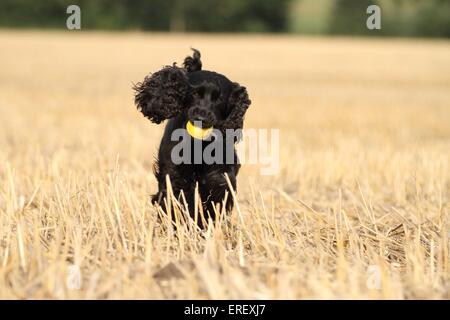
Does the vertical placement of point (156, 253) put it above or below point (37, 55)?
below

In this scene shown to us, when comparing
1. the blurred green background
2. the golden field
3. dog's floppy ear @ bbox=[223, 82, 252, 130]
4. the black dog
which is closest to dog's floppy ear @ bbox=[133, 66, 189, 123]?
the black dog

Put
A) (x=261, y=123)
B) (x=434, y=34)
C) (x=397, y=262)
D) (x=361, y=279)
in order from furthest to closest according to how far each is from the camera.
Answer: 1. (x=434, y=34)
2. (x=261, y=123)
3. (x=397, y=262)
4. (x=361, y=279)

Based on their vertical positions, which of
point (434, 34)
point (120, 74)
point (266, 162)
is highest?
point (434, 34)

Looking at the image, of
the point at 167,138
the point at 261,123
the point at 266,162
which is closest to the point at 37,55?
the point at 261,123

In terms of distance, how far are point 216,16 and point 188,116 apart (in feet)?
176

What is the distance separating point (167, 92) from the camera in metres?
5.30

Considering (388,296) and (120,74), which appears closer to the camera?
(388,296)

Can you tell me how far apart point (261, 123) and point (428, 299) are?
1089cm

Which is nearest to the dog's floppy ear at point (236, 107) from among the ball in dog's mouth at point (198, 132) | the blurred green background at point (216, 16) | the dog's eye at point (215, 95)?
the dog's eye at point (215, 95)

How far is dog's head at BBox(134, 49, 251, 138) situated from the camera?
5164 millimetres

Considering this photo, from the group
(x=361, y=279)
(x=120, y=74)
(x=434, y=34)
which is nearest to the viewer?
(x=361, y=279)

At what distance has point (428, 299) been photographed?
11.9 feet

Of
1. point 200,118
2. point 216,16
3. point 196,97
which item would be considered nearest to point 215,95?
point 196,97

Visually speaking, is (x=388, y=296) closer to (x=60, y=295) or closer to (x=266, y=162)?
(x=60, y=295)
